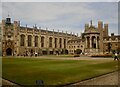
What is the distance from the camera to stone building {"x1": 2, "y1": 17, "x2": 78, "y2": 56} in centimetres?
8250

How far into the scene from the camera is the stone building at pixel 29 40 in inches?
3248

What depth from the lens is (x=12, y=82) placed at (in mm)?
12219

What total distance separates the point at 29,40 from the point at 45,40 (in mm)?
10368

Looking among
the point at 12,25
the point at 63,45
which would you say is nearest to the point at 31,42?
the point at 12,25

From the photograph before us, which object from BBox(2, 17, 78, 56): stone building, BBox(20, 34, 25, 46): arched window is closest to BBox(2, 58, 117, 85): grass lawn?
BBox(2, 17, 78, 56): stone building

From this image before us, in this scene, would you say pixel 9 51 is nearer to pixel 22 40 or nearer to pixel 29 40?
pixel 22 40

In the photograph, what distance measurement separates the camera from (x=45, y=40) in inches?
3883

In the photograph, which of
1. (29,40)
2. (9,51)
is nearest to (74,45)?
(29,40)

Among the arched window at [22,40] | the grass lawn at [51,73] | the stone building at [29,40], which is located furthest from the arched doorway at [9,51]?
the grass lawn at [51,73]

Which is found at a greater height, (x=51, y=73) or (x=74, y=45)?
(x=74, y=45)

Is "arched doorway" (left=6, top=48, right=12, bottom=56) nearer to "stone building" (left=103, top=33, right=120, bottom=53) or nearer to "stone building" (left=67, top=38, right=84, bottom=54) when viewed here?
"stone building" (left=67, top=38, right=84, bottom=54)

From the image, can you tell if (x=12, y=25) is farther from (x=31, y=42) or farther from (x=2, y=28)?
(x=31, y=42)

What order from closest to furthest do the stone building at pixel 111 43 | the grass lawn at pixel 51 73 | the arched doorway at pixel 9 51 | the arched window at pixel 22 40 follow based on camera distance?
the grass lawn at pixel 51 73, the arched doorway at pixel 9 51, the arched window at pixel 22 40, the stone building at pixel 111 43

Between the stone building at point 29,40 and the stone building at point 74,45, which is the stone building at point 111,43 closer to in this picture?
the stone building at point 74,45
